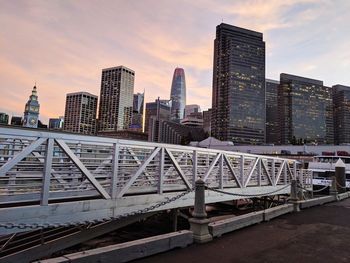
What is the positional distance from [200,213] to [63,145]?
3.59 meters

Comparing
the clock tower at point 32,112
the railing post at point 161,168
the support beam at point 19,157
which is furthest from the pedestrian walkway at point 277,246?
the clock tower at point 32,112

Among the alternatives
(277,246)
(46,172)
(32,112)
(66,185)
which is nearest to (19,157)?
(46,172)

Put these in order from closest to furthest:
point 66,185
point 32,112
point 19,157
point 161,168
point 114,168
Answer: point 19,157 → point 66,185 → point 114,168 → point 161,168 → point 32,112

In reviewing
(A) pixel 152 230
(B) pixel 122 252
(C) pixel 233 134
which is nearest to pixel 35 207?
(B) pixel 122 252

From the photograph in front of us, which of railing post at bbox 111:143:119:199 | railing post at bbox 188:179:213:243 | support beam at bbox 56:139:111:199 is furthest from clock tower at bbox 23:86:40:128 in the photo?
railing post at bbox 188:179:213:243

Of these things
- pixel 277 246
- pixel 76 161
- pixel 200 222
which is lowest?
pixel 277 246

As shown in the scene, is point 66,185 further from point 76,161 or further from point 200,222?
point 200,222

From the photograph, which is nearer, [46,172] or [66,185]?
[46,172]

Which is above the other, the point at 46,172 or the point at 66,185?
the point at 46,172

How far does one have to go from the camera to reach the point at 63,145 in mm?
6965

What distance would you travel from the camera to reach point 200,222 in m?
6.92

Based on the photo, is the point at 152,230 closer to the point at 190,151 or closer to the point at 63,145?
the point at 190,151

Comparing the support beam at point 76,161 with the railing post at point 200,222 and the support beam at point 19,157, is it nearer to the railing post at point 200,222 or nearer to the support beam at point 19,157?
the support beam at point 19,157

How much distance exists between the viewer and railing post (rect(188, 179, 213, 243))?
22.4 ft
